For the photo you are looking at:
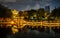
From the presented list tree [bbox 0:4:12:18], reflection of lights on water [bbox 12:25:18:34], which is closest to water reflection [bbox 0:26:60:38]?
reflection of lights on water [bbox 12:25:18:34]

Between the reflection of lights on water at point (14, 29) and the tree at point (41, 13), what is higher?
the tree at point (41, 13)

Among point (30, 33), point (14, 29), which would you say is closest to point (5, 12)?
point (14, 29)

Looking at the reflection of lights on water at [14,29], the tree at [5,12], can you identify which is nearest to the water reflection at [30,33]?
the reflection of lights on water at [14,29]

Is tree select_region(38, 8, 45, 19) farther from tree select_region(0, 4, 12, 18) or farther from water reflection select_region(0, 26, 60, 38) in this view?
tree select_region(0, 4, 12, 18)

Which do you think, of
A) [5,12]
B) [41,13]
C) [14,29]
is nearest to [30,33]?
[14,29]

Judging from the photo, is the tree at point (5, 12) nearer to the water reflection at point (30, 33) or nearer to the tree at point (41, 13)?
the water reflection at point (30, 33)

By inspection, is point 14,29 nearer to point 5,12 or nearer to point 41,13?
point 5,12

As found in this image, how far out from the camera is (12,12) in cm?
262

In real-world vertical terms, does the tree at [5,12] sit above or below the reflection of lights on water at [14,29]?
above

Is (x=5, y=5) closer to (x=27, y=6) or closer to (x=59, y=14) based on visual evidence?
(x=27, y=6)

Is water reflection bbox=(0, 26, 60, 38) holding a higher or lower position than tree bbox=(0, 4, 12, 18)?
lower

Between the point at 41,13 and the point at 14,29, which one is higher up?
the point at 41,13

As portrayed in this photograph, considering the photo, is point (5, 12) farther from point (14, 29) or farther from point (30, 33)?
point (30, 33)

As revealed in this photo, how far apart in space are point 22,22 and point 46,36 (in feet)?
1.54
